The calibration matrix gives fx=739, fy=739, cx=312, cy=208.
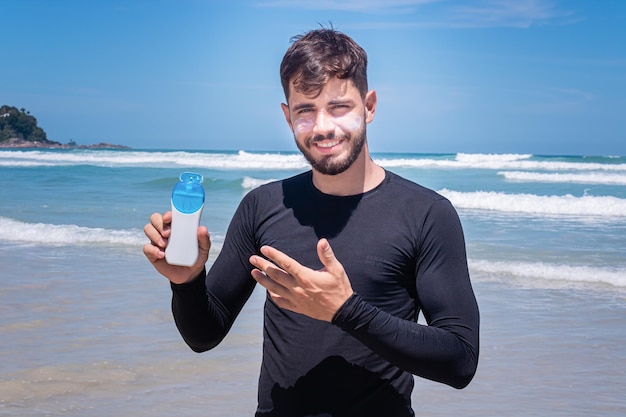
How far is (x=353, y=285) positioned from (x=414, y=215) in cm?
25

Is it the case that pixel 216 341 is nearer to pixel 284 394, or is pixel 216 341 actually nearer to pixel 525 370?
pixel 284 394

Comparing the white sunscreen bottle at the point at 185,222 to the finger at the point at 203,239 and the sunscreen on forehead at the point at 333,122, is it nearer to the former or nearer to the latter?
the finger at the point at 203,239

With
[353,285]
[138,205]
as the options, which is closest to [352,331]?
[353,285]

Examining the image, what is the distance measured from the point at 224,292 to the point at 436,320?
654mm

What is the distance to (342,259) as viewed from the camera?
2.01 metres

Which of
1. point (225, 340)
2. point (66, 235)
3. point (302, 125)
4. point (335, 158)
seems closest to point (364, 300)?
point (335, 158)

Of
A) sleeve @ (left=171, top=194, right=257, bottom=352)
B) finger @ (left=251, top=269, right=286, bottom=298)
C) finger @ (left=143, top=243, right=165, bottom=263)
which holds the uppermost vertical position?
finger @ (left=143, top=243, right=165, bottom=263)

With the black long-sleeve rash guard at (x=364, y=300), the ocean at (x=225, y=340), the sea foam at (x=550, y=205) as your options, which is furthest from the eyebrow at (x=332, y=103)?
the sea foam at (x=550, y=205)

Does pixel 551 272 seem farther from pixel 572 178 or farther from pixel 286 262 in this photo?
pixel 572 178

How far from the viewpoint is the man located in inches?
75.7

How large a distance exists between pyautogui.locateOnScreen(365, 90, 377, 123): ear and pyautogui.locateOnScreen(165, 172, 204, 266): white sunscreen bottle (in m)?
0.59

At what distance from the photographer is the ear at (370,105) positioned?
218cm

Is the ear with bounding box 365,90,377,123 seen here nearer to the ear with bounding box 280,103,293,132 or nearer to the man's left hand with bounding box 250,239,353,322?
the ear with bounding box 280,103,293,132

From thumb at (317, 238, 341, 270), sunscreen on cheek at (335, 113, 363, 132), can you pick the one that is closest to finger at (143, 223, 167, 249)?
thumb at (317, 238, 341, 270)
